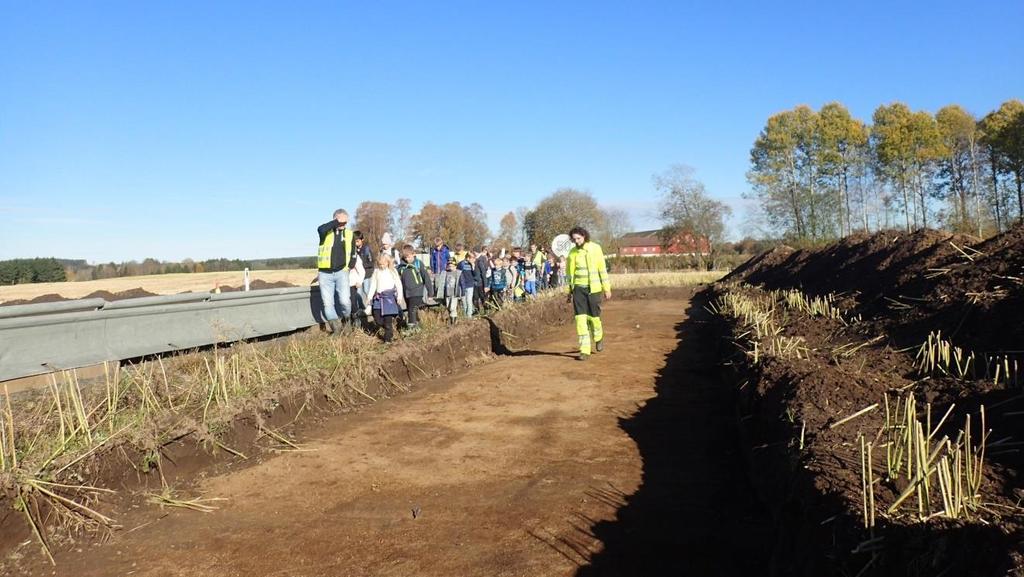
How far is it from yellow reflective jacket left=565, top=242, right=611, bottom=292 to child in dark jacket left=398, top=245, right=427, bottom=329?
9.23 ft

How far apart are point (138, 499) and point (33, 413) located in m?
1.35

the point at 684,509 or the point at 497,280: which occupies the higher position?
the point at 497,280

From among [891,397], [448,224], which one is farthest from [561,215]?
[891,397]

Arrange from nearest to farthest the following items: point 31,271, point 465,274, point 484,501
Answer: point 484,501
point 465,274
point 31,271

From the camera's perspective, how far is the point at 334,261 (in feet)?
34.6

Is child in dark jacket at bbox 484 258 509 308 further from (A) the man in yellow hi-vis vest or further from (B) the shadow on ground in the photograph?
(B) the shadow on ground

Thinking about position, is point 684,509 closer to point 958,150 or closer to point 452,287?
point 452,287

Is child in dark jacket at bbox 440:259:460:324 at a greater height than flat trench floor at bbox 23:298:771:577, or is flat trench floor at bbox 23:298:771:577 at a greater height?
child in dark jacket at bbox 440:259:460:324

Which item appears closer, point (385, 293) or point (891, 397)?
point (891, 397)

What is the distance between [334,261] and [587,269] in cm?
379

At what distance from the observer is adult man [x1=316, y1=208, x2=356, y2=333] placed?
1051 centimetres

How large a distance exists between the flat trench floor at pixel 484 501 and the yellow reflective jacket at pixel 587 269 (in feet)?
8.78

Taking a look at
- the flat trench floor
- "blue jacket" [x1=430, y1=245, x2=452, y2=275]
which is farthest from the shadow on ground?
"blue jacket" [x1=430, y1=245, x2=452, y2=275]

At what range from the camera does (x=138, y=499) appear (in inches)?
195
